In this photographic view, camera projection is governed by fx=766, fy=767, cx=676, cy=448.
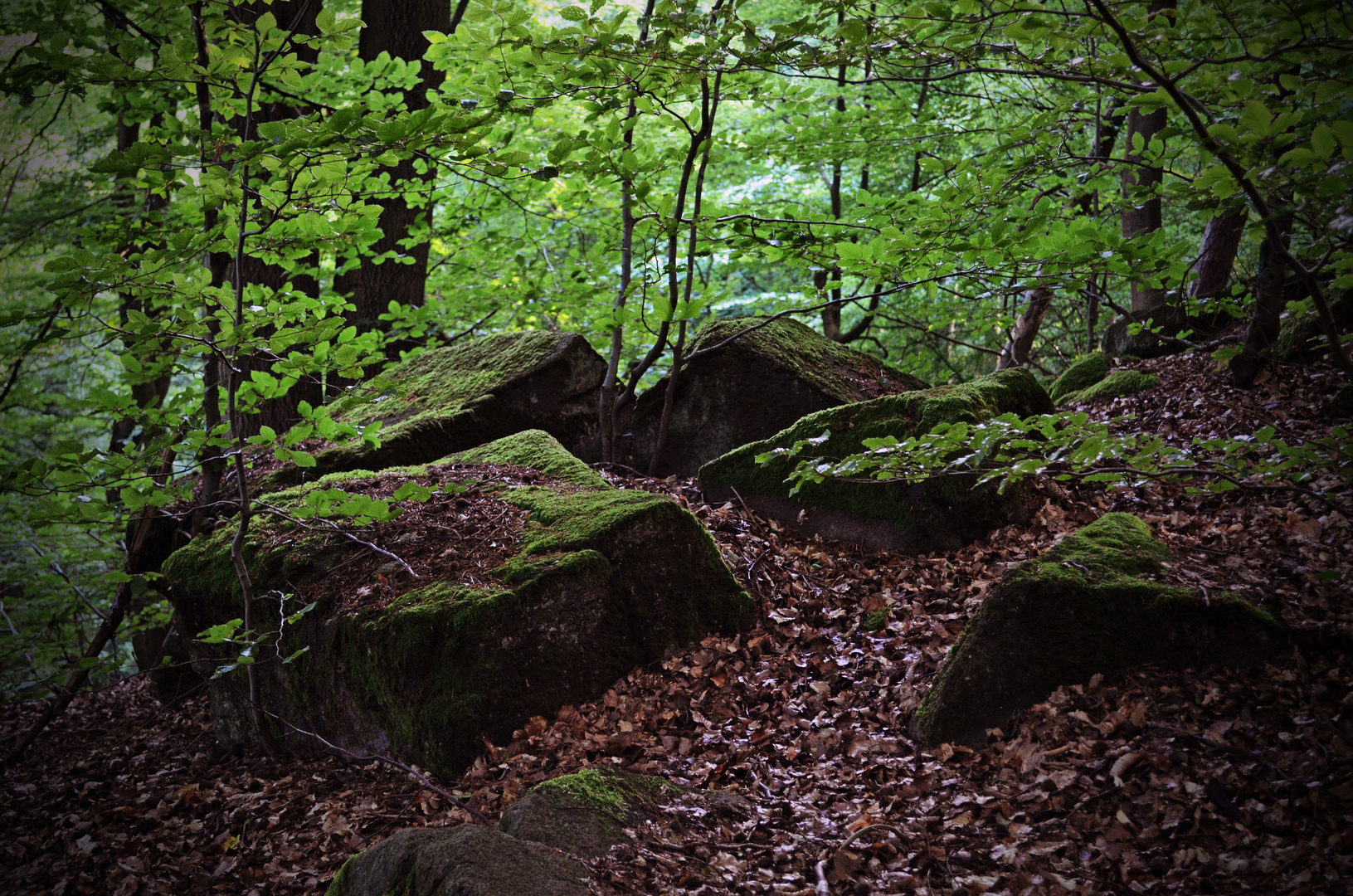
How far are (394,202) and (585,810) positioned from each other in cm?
807

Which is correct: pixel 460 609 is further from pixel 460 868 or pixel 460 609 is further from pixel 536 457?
pixel 536 457

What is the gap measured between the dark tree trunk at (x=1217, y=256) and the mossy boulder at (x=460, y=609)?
19.9ft

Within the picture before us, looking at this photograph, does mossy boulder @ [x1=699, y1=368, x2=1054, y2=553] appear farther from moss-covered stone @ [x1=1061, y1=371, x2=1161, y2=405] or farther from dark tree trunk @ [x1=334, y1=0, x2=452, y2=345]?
dark tree trunk @ [x1=334, y1=0, x2=452, y2=345]

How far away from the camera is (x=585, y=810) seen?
302cm

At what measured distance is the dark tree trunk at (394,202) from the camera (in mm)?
8906

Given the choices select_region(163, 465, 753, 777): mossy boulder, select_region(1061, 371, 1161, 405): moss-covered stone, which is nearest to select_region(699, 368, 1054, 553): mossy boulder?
select_region(163, 465, 753, 777): mossy boulder

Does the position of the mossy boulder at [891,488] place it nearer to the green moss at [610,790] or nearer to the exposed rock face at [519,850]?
the green moss at [610,790]

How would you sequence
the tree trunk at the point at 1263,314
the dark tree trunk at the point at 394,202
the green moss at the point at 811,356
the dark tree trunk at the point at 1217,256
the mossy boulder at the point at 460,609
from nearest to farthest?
1. the mossy boulder at the point at 460,609
2. the tree trunk at the point at 1263,314
3. the green moss at the point at 811,356
4. the dark tree trunk at the point at 1217,256
5. the dark tree trunk at the point at 394,202

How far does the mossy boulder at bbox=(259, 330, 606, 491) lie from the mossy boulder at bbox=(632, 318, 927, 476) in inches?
23.6

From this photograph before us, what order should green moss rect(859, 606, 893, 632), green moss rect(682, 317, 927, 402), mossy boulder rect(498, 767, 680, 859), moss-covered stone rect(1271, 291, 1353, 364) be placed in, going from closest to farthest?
1. mossy boulder rect(498, 767, 680, 859)
2. green moss rect(859, 606, 893, 632)
3. moss-covered stone rect(1271, 291, 1353, 364)
4. green moss rect(682, 317, 927, 402)

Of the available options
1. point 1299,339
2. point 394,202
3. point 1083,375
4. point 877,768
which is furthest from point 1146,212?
point 394,202

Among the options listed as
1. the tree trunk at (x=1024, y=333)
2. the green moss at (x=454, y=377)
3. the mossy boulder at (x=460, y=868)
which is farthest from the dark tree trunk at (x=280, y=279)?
the tree trunk at (x=1024, y=333)

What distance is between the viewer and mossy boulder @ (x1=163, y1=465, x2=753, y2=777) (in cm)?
389

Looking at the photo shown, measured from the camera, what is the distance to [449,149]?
350cm
